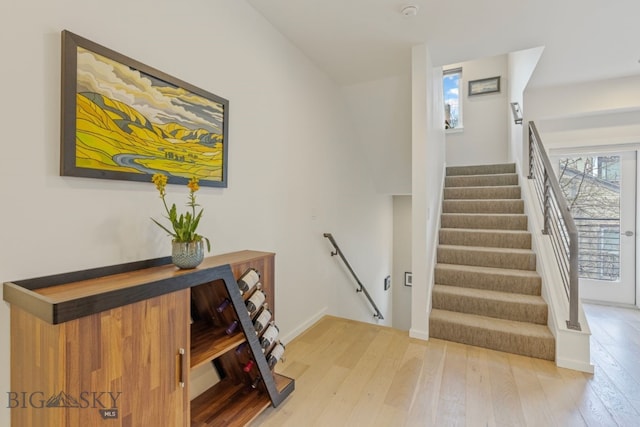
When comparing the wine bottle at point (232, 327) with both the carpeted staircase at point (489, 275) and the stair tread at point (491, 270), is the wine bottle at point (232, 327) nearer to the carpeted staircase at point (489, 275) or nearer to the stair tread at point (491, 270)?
the carpeted staircase at point (489, 275)

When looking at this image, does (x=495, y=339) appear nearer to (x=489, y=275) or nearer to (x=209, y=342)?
(x=489, y=275)

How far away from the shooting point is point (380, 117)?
3.77 meters

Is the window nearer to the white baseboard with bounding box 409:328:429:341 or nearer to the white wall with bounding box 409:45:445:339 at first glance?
the white wall with bounding box 409:45:445:339

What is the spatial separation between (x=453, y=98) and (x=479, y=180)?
1.96 meters

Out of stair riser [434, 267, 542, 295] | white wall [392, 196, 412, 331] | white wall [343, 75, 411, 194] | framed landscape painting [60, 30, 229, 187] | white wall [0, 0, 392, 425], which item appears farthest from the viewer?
white wall [392, 196, 412, 331]

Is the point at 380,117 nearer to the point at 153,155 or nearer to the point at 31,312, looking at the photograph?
the point at 153,155

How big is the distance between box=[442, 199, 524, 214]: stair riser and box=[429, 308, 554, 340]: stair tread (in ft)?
5.47

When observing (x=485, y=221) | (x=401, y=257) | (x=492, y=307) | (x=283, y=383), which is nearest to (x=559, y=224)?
(x=485, y=221)

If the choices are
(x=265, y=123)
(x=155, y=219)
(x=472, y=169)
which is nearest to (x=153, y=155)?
(x=155, y=219)

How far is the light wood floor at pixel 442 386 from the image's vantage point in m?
1.70

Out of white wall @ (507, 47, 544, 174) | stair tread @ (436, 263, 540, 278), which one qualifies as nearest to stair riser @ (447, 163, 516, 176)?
white wall @ (507, 47, 544, 174)

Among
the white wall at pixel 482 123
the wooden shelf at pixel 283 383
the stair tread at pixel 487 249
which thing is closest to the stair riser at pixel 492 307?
the stair tread at pixel 487 249

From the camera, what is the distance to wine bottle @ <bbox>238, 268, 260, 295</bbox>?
1.67 meters

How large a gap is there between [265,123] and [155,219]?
3.86 ft
